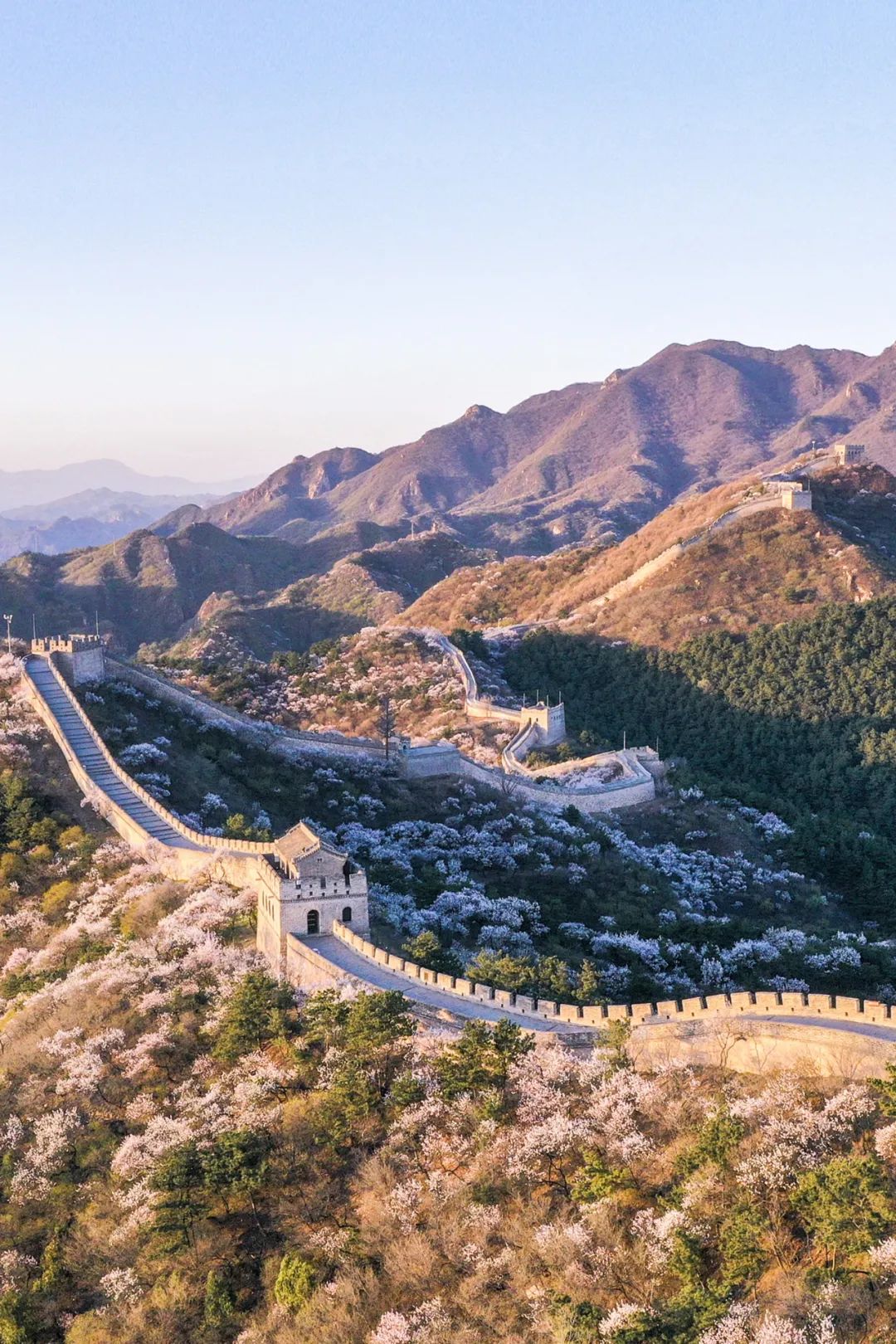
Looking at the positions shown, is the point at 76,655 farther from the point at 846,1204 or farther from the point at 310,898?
the point at 846,1204

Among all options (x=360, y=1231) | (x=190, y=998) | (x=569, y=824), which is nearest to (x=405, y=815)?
(x=569, y=824)

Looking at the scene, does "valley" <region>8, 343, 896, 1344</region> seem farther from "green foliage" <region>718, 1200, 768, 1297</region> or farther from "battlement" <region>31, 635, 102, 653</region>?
"battlement" <region>31, 635, 102, 653</region>

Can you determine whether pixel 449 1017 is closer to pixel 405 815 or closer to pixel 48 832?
pixel 48 832

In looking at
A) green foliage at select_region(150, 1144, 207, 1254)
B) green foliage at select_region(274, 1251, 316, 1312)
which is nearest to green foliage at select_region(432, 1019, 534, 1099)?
green foliage at select_region(274, 1251, 316, 1312)

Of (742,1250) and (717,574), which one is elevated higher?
(717,574)

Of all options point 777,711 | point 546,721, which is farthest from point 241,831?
point 777,711

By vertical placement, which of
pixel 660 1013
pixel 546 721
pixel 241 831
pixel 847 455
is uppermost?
pixel 847 455
